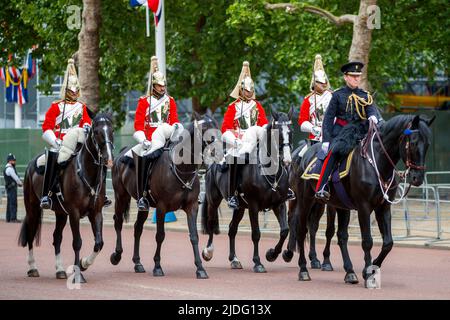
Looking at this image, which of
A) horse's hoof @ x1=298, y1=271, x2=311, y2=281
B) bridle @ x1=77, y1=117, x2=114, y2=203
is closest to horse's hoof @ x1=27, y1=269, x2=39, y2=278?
bridle @ x1=77, y1=117, x2=114, y2=203

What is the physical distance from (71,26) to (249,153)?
15678mm

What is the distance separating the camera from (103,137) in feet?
49.7

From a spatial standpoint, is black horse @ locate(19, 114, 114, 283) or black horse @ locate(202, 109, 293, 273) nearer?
black horse @ locate(19, 114, 114, 283)

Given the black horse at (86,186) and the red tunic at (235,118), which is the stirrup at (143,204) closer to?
the black horse at (86,186)

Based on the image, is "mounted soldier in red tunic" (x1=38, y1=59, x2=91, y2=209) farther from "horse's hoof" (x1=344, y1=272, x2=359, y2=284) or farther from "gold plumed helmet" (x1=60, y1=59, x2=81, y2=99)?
"horse's hoof" (x1=344, y1=272, x2=359, y2=284)

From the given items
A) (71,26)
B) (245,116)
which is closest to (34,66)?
(71,26)

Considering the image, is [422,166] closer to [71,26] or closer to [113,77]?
[71,26]

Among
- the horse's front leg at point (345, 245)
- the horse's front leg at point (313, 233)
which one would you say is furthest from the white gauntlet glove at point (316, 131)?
the horse's front leg at point (345, 245)

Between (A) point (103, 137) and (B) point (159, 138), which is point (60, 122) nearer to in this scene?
(B) point (159, 138)

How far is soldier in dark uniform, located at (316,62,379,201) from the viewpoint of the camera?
14.6 m

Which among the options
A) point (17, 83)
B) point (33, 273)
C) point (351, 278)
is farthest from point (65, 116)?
point (17, 83)

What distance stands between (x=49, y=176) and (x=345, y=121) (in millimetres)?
4211

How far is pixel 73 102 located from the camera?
16766 mm

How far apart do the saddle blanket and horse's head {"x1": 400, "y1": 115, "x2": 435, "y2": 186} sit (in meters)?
1.09
